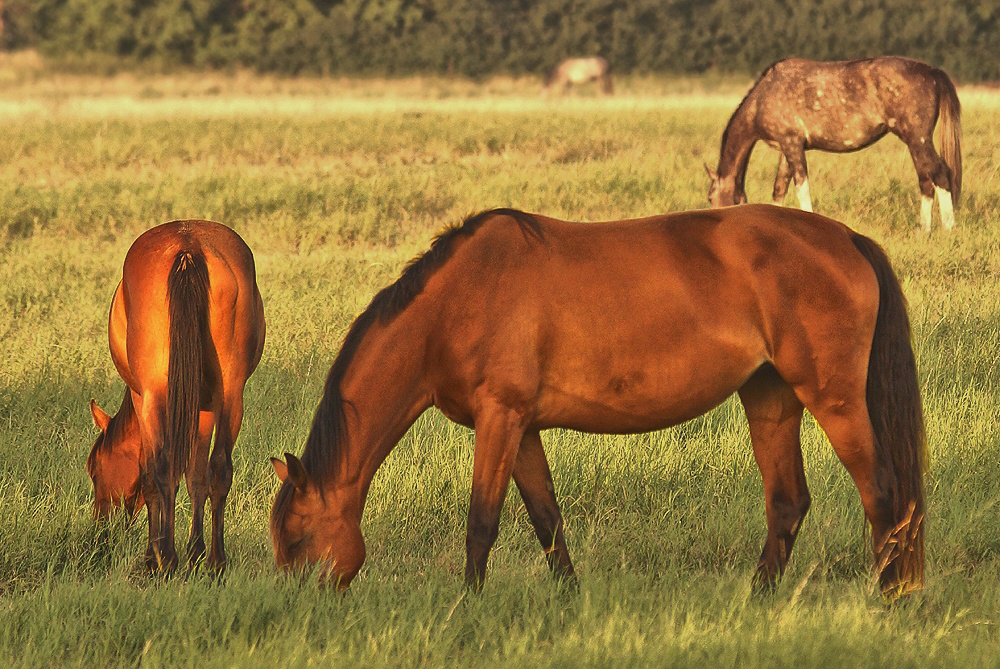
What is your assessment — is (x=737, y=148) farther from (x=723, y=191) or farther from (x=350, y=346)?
(x=350, y=346)

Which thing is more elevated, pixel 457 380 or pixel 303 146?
pixel 457 380

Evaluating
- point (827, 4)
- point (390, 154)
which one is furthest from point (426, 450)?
point (827, 4)

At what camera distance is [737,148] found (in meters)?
14.0

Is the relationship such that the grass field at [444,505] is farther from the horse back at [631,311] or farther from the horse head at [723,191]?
the horse back at [631,311]

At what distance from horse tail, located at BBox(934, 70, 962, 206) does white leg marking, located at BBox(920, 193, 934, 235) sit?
1.16 feet

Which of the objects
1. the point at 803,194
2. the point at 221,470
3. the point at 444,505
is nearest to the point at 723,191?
the point at 803,194

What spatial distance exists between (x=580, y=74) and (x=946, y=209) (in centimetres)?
3060

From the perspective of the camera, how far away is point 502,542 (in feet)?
17.1

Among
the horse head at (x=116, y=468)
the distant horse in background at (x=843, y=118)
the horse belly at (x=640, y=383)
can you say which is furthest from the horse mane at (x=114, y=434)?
the distant horse in background at (x=843, y=118)

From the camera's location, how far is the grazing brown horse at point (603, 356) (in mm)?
4270

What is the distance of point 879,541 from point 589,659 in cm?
149

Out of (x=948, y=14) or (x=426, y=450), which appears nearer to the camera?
(x=426, y=450)

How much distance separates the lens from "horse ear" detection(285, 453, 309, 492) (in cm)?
413

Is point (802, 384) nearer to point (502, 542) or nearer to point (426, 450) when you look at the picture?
point (502, 542)
